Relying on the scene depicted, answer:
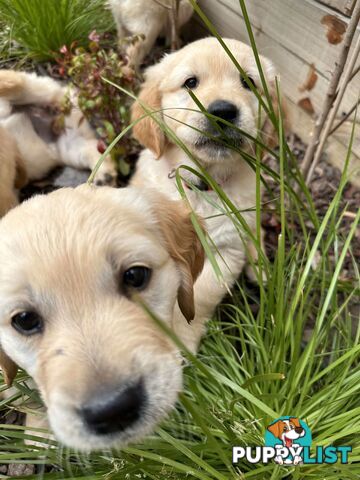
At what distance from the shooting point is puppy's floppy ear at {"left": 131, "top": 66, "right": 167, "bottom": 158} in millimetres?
2025

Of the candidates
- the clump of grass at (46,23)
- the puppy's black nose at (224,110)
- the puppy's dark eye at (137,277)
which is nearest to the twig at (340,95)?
the puppy's black nose at (224,110)

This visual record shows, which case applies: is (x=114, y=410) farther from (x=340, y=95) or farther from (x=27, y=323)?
(x=340, y=95)

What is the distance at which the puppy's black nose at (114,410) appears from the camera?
3.05 ft

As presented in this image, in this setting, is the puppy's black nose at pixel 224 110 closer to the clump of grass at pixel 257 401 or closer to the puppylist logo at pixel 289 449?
the clump of grass at pixel 257 401

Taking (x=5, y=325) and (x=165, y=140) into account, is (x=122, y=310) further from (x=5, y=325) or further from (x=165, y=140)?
(x=165, y=140)

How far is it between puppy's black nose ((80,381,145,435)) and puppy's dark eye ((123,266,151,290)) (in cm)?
30

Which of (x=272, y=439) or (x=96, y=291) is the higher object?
(x=96, y=291)

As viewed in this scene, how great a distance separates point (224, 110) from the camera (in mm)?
1808

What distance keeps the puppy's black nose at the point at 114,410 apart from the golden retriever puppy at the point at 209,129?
0.84 meters

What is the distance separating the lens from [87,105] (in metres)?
2.46

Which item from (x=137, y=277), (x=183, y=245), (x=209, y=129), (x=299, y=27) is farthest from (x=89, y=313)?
(x=299, y=27)

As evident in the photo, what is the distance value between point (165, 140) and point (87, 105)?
0.69m

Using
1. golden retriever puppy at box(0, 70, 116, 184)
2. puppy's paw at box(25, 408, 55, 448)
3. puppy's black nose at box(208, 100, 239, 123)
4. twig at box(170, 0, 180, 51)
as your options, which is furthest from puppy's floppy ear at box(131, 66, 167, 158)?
puppy's paw at box(25, 408, 55, 448)

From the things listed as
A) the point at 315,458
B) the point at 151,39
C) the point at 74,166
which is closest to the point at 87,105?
the point at 74,166
